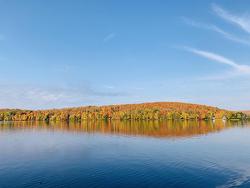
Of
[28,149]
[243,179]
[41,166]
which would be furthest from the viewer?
[28,149]

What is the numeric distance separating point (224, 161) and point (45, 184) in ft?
133

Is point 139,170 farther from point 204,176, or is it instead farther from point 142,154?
point 142,154

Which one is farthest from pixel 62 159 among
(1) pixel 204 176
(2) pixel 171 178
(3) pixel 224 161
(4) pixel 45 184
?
(3) pixel 224 161

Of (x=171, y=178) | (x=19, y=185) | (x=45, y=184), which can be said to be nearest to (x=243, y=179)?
(x=171, y=178)

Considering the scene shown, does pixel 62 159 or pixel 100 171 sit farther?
pixel 62 159

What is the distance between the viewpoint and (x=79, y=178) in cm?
4734

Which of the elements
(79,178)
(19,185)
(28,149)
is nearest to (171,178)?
(79,178)

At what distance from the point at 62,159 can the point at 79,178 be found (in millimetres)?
18810

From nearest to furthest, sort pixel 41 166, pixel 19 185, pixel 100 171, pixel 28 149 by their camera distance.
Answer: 1. pixel 19 185
2. pixel 100 171
3. pixel 41 166
4. pixel 28 149

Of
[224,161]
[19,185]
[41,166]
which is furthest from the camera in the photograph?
[224,161]

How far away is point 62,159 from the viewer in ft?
212

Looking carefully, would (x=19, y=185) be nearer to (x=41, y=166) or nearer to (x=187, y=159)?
(x=41, y=166)

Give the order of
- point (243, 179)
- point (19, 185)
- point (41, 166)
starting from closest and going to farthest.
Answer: point (19, 185) < point (243, 179) < point (41, 166)

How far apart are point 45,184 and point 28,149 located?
41.0 meters
